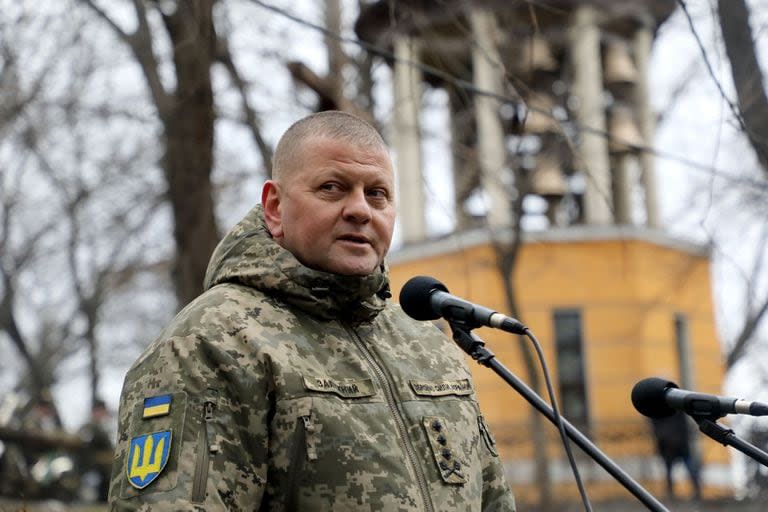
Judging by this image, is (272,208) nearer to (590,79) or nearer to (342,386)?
(342,386)

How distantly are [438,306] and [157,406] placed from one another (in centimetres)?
97

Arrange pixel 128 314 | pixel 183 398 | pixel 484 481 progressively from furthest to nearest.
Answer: pixel 128 314 < pixel 484 481 < pixel 183 398

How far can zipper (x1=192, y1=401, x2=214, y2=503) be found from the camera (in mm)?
3328

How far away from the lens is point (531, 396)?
154 inches

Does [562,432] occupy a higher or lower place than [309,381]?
lower

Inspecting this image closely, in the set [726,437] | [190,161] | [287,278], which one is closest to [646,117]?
[190,161]

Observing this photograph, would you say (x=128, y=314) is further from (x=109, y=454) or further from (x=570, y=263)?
(x=109, y=454)

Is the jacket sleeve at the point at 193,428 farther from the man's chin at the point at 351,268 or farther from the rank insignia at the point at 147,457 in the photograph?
the man's chin at the point at 351,268

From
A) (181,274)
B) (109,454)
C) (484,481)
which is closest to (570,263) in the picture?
(109,454)

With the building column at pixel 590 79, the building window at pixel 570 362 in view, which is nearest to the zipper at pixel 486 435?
the building column at pixel 590 79

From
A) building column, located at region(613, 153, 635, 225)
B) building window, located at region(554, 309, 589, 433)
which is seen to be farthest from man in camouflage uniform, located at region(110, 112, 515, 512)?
building column, located at region(613, 153, 635, 225)

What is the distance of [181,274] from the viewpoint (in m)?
10.7

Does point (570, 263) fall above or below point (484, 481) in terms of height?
above

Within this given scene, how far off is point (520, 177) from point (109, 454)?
7.11 metres
